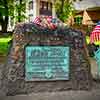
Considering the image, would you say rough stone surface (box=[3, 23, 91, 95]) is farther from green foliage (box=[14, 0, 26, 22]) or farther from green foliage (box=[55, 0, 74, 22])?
green foliage (box=[55, 0, 74, 22])

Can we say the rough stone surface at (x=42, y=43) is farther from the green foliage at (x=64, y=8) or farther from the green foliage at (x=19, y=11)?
the green foliage at (x=64, y=8)

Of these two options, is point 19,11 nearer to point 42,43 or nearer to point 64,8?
point 64,8

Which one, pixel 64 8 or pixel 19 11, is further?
pixel 64 8

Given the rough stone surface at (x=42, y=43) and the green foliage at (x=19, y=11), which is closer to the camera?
the rough stone surface at (x=42, y=43)

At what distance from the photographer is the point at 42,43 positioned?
8273 millimetres

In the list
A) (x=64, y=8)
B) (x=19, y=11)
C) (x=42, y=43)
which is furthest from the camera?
(x=64, y=8)

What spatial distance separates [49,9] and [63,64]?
59.5 meters

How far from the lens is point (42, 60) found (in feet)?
27.4

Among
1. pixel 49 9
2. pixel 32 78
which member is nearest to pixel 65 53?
pixel 32 78

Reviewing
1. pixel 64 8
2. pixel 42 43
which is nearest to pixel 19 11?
pixel 64 8

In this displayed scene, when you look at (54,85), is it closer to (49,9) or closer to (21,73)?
(21,73)

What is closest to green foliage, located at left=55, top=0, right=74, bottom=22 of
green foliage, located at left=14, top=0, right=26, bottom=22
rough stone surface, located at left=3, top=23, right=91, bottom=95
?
green foliage, located at left=14, top=0, right=26, bottom=22

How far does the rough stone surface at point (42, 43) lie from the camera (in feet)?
27.1

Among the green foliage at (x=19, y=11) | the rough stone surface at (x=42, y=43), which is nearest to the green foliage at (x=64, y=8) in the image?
the green foliage at (x=19, y=11)
